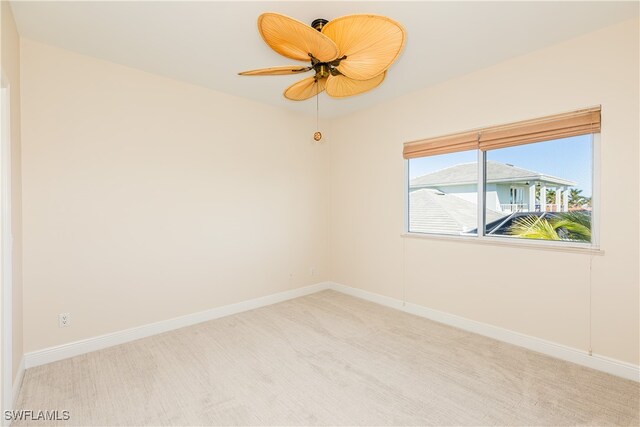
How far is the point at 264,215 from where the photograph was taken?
4.01 m

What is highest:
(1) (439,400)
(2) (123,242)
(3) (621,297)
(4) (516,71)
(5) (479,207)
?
(4) (516,71)

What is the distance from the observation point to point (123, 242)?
292 cm

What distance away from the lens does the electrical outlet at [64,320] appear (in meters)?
2.61

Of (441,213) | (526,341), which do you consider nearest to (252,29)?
(441,213)

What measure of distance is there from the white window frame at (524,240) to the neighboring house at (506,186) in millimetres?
93

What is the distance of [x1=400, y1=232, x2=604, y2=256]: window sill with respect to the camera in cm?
247

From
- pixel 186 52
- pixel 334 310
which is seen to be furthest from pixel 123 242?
pixel 334 310

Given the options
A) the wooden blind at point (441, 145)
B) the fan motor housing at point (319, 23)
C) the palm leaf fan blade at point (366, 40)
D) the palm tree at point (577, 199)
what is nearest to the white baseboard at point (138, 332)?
the wooden blind at point (441, 145)

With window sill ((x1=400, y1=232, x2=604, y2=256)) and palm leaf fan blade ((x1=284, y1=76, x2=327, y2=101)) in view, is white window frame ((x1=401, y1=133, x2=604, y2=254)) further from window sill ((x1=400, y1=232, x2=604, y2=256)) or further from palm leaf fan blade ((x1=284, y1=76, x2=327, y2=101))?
palm leaf fan blade ((x1=284, y1=76, x2=327, y2=101))

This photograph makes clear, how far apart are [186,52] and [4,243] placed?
76.7 inches

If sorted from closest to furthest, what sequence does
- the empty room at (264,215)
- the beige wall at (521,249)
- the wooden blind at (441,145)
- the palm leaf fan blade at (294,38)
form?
the palm leaf fan blade at (294,38) → the empty room at (264,215) → the beige wall at (521,249) → the wooden blind at (441,145)

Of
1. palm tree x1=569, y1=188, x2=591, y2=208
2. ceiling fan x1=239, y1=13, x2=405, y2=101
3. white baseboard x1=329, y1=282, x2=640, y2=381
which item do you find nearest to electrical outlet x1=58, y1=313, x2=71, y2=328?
ceiling fan x1=239, y1=13, x2=405, y2=101

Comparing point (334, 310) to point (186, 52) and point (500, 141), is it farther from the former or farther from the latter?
point (186, 52)

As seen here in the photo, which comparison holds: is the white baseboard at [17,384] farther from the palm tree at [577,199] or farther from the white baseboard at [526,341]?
the palm tree at [577,199]
